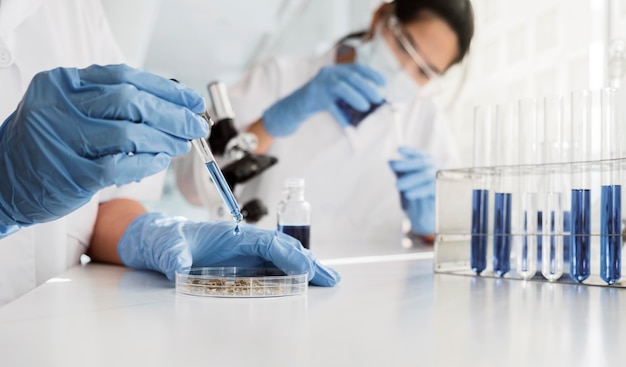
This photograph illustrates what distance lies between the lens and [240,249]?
1257 mm

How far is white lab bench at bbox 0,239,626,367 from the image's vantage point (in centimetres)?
68

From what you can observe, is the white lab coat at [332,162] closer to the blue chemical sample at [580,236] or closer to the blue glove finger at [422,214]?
the blue glove finger at [422,214]

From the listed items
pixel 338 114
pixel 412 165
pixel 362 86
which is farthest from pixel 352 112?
pixel 412 165

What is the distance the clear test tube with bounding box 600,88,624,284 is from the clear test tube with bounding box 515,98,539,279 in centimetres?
14

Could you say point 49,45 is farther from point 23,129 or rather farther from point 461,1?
point 461,1

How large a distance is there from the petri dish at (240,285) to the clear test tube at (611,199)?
1.95ft

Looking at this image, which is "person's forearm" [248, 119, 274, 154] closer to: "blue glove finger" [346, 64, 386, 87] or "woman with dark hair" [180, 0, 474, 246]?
"woman with dark hair" [180, 0, 474, 246]

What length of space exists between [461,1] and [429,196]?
94cm

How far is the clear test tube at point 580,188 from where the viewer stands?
130 centimetres

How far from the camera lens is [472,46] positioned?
11.0 feet

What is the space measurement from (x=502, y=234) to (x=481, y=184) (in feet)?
0.43

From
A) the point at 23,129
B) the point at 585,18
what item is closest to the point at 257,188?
the point at 585,18

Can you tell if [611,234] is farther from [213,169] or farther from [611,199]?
[213,169]

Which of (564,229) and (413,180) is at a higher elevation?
(413,180)
